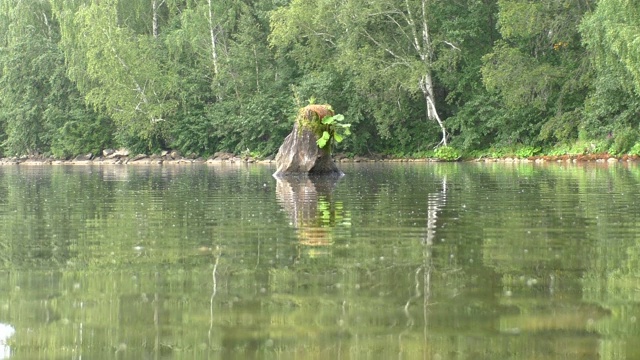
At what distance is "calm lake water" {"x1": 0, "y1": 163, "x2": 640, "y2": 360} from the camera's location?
6.25 m

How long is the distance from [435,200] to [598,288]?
10.4 metres

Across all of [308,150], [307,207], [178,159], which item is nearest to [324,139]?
[308,150]

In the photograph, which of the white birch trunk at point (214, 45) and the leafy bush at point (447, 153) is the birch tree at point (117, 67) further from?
the leafy bush at point (447, 153)

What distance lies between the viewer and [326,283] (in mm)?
8406

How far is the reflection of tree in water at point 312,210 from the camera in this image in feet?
40.2

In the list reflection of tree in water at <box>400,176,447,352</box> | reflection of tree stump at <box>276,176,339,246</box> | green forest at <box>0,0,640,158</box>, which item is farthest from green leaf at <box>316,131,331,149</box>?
reflection of tree in water at <box>400,176,447,352</box>

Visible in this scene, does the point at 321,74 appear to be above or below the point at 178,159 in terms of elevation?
above

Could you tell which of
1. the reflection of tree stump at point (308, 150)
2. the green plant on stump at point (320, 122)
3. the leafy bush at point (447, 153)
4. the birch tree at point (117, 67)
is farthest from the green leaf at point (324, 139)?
the birch tree at point (117, 67)

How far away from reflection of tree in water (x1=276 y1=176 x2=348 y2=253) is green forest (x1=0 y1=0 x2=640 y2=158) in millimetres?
18102

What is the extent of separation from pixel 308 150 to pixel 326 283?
25617 mm

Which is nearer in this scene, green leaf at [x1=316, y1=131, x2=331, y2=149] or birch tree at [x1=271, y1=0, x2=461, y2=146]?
green leaf at [x1=316, y1=131, x2=331, y2=149]

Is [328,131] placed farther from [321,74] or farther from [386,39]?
[321,74]

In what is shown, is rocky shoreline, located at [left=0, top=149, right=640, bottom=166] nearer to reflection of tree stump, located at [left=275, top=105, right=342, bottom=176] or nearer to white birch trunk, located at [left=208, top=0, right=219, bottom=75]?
white birch trunk, located at [left=208, top=0, right=219, bottom=75]

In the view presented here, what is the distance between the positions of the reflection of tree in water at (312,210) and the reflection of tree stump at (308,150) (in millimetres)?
7210
